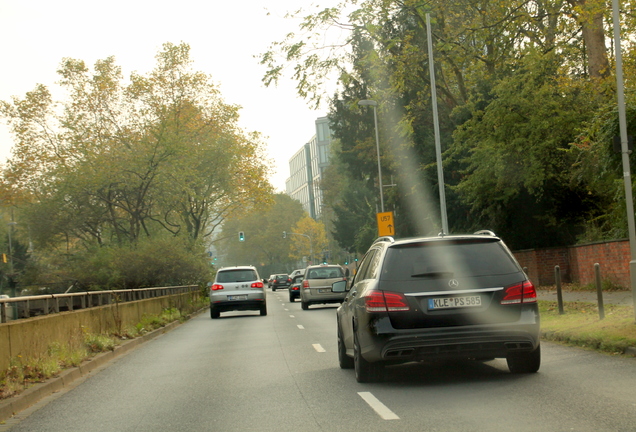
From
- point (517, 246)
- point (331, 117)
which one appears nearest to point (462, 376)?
point (517, 246)

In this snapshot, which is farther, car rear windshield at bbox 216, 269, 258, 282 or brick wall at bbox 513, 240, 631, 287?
car rear windshield at bbox 216, 269, 258, 282

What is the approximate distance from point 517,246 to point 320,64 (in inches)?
425

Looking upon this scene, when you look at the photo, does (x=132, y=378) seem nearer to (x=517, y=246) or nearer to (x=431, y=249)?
(x=431, y=249)

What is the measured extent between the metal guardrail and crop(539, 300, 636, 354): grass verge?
8.01 metres

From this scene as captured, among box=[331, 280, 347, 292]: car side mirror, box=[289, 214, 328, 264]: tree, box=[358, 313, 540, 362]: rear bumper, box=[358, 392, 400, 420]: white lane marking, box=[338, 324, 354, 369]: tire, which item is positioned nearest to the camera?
box=[358, 392, 400, 420]: white lane marking

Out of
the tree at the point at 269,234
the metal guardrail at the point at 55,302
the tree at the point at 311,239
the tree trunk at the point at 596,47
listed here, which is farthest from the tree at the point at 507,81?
the tree at the point at 269,234

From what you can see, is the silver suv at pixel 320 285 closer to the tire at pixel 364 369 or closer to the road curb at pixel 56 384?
the road curb at pixel 56 384

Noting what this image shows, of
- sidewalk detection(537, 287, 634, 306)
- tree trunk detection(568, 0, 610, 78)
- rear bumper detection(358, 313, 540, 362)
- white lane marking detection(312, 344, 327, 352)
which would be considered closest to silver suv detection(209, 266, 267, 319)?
sidewalk detection(537, 287, 634, 306)

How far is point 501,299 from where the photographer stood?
870cm

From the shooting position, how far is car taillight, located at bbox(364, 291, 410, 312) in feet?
28.4

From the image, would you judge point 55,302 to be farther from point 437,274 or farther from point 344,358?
point 437,274

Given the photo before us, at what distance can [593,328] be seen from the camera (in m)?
13.2

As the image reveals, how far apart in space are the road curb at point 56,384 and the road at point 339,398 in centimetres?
21

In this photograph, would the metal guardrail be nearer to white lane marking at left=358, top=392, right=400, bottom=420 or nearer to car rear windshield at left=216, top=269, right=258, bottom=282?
white lane marking at left=358, top=392, right=400, bottom=420
